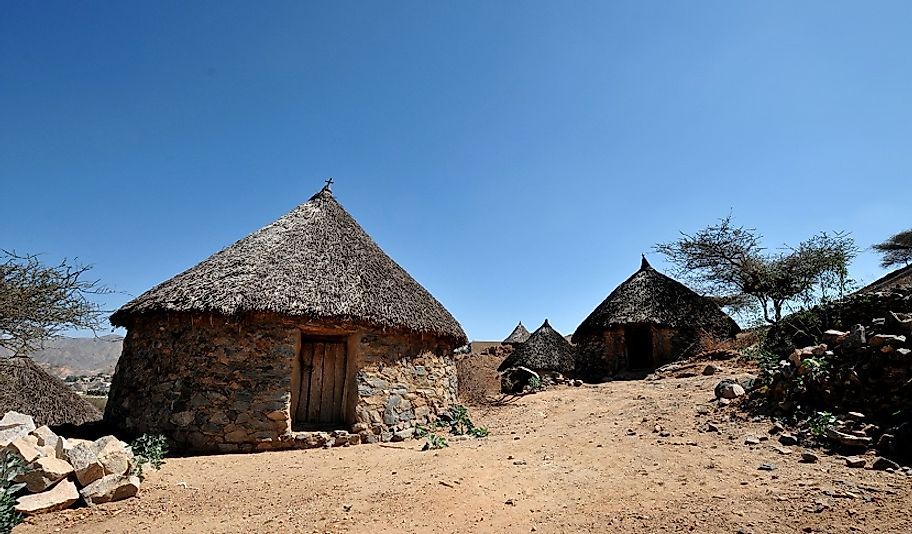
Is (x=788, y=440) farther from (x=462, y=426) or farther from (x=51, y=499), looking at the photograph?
(x=51, y=499)

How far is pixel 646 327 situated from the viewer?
16.8 meters

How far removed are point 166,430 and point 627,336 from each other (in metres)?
14.4

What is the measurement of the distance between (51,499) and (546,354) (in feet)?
55.0

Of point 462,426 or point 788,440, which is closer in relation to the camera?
point 788,440

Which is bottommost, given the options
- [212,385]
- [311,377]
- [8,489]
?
[8,489]

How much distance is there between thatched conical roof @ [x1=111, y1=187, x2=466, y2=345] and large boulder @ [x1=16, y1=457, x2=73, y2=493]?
336 centimetres

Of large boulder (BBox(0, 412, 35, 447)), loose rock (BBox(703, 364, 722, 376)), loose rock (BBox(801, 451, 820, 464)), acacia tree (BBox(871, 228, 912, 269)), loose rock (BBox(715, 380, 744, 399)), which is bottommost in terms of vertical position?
loose rock (BBox(801, 451, 820, 464))

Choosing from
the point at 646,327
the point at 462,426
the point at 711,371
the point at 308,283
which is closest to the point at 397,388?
the point at 462,426

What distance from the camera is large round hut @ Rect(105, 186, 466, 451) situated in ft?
26.2

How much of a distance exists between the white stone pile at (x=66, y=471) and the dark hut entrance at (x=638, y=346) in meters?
15.1

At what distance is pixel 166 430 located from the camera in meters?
7.90

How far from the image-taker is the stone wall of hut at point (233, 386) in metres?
7.88

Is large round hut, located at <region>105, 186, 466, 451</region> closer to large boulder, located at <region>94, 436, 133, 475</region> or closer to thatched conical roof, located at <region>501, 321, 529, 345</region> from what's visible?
large boulder, located at <region>94, 436, 133, 475</region>

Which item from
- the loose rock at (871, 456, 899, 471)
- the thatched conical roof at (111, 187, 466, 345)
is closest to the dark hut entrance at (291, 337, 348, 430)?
the thatched conical roof at (111, 187, 466, 345)
